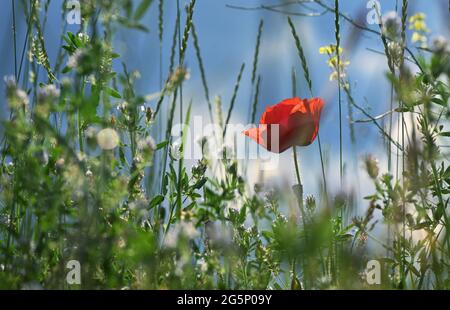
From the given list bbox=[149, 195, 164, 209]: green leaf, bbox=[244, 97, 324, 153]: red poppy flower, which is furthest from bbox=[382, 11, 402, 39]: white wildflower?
bbox=[149, 195, 164, 209]: green leaf

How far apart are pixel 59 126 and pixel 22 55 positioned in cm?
18

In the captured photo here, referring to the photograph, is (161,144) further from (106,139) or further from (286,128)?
(106,139)

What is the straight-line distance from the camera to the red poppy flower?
4.67ft

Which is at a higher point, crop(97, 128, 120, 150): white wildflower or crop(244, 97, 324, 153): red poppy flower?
crop(244, 97, 324, 153): red poppy flower

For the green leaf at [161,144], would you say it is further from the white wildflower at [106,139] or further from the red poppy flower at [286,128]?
the white wildflower at [106,139]

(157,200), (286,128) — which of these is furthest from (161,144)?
(286,128)

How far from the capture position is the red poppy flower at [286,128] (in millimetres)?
1424

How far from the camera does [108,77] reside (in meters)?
1.23

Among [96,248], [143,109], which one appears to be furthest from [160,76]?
[96,248]

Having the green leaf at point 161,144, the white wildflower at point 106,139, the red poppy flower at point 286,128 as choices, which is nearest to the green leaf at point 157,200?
the green leaf at point 161,144

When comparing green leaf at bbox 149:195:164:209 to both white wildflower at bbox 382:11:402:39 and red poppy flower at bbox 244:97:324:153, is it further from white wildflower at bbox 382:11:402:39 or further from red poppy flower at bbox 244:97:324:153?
white wildflower at bbox 382:11:402:39

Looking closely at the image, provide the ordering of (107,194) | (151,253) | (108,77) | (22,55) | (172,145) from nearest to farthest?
(151,253)
(107,194)
(108,77)
(172,145)
(22,55)

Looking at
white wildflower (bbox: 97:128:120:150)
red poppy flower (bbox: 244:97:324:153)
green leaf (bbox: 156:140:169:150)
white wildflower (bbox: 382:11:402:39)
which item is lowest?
white wildflower (bbox: 97:128:120:150)

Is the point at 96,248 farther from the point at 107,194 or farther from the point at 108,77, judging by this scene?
the point at 108,77
